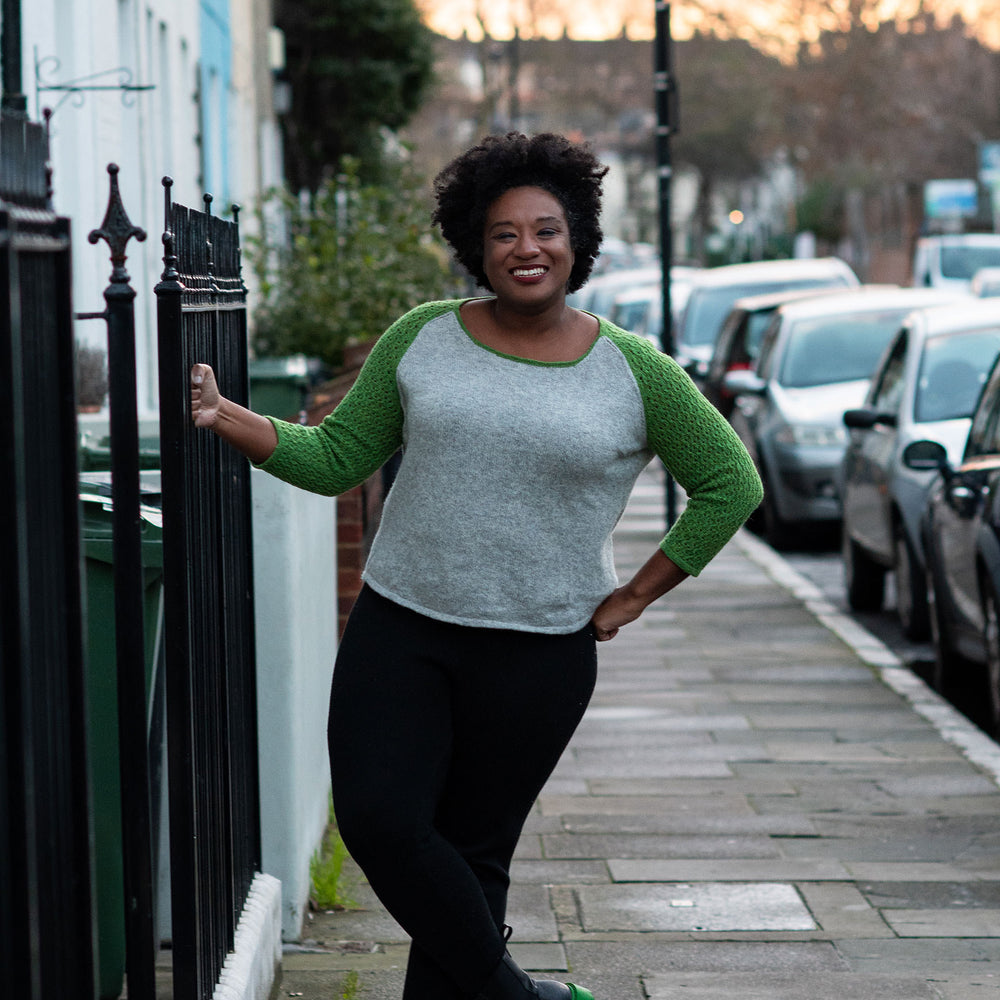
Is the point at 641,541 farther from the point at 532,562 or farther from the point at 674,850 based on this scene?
the point at 532,562

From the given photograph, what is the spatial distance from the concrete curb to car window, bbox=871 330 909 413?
1.09 meters

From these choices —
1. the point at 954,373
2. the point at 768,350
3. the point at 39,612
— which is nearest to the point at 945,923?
the point at 39,612

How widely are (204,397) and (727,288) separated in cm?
2034

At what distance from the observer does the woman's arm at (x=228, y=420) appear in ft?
11.8

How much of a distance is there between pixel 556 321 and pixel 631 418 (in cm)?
22

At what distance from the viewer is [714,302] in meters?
23.6

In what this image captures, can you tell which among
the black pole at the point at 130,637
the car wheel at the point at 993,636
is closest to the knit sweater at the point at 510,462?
the black pole at the point at 130,637

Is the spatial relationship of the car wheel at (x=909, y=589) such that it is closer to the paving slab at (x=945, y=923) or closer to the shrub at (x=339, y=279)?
the shrub at (x=339, y=279)

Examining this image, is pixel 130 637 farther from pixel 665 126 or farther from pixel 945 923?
pixel 665 126

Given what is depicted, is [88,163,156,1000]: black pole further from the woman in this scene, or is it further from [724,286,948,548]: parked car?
[724,286,948,548]: parked car

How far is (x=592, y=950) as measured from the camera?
4.85m

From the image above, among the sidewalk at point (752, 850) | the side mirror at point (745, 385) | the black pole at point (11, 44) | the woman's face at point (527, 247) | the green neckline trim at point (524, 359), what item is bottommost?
the sidewalk at point (752, 850)

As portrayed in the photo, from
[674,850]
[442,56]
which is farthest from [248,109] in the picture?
[674,850]

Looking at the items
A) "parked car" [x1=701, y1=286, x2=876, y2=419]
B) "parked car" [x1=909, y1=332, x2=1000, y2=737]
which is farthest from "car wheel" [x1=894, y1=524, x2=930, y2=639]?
"parked car" [x1=701, y1=286, x2=876, y2=419]
